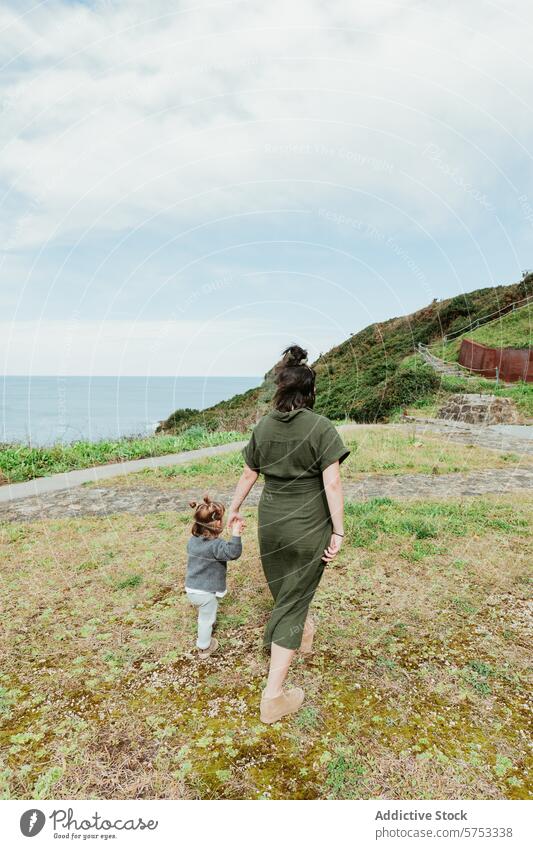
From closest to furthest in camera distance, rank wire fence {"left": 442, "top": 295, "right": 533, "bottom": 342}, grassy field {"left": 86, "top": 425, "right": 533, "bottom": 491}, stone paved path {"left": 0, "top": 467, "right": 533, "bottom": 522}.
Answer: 1. stone paved path {"left": 0, "top": 467, "right": 533, "bottom": 522}
2. grassy field {"left": 86, "top": 425, "right": 533, "bottom": 491}
3. wire fence {"left": 442, "top": 295, "right": 533, "bottom": 342}

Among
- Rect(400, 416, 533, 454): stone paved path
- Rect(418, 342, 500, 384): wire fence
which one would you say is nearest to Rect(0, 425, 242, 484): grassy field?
Rect(400, 416, 533, 454): stone paved path

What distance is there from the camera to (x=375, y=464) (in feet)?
36.8

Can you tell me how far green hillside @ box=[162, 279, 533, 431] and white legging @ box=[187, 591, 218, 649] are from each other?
232 centimetres

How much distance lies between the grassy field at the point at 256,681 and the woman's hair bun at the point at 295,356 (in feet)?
7.58

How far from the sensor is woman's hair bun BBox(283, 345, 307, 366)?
324 centimetres

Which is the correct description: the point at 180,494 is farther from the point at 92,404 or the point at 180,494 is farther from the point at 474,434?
the point at 474,434

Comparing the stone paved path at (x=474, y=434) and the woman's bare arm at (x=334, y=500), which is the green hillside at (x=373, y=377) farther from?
the stone paved path at (x=474, y=434)

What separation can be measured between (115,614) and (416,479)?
717cm

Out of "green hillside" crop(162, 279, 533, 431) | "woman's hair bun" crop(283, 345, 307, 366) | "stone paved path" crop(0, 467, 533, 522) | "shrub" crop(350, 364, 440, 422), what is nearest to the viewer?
"woman's hair bun" crop(283, 345, 307, 366)

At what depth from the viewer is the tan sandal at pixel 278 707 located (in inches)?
122

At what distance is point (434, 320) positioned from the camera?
44.9 m

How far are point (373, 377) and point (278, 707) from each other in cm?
2437

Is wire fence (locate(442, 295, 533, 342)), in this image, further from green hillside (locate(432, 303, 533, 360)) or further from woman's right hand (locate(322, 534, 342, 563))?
woman's right hand (locate(322, 534, 342, 563))

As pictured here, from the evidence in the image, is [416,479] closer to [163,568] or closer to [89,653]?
[163,568]
